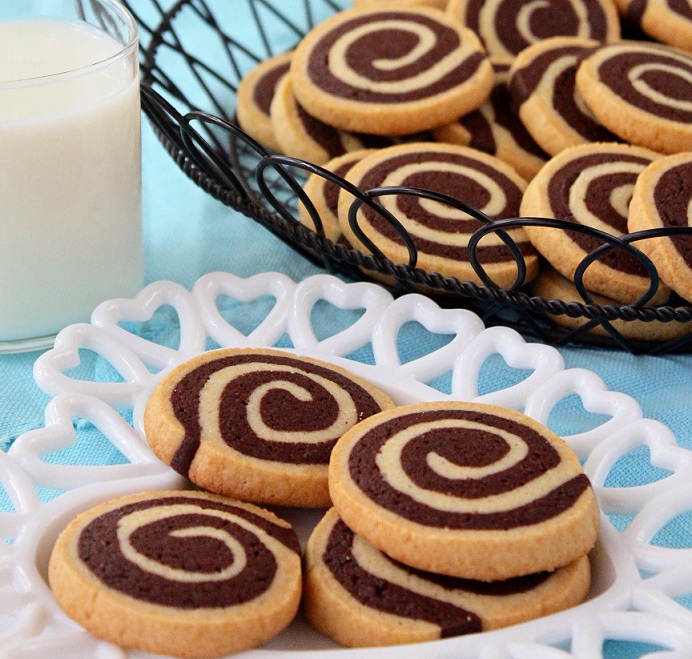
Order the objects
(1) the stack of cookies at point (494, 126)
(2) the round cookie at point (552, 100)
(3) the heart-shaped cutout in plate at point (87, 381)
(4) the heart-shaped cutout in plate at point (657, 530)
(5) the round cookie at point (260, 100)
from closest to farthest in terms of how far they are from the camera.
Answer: (4) the heart-shaped cutout in plate at point (657, 530), (3) the heart-shaped cutout in plate at point (87, 381), (1) the stack of cookies at point (494, 126), (2) the round cookie at point (552, 100), (5) the round cookie at point (260, 100)

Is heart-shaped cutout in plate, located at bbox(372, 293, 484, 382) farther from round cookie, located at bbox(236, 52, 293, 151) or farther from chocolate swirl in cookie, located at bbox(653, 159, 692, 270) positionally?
round cookie, located at bbox(236, 52, 293, 151)

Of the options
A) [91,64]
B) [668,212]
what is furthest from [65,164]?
[668,212]

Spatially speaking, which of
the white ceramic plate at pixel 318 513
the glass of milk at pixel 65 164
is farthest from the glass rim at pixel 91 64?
the white ceramic plate at pixel 318 513


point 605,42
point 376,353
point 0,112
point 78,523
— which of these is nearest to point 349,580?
point 78,523

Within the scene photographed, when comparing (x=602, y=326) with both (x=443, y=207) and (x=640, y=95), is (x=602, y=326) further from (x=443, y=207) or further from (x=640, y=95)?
(x=640, y=95)

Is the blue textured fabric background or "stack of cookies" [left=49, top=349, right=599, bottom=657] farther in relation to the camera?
the blue textured fabric background

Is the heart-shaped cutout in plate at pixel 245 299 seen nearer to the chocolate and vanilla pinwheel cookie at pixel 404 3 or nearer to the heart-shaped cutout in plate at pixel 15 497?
the heart-shaped cutout in plate at pixel 15 497

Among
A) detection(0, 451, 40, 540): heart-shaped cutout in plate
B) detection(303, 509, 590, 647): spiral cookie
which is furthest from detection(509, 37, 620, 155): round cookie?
detection(0, 451, 40, 540): heart-shaped cutout in plate
